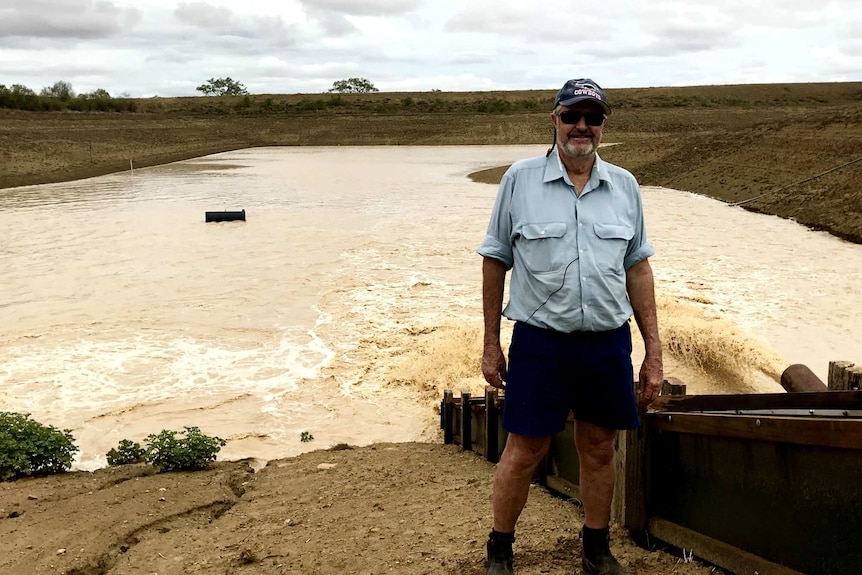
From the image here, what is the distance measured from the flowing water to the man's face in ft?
20.9

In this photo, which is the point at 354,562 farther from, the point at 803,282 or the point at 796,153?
the point at 796,153

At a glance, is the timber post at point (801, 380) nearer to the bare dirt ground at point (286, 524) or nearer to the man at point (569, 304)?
the bare dirt ground at point (286, 524)

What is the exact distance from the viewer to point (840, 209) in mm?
20828

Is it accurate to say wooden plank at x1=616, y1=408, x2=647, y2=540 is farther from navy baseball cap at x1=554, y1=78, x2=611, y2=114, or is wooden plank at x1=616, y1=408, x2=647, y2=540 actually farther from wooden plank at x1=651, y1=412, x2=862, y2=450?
navy baseball cap at x1=554, y1=78, x2=611, y2=114

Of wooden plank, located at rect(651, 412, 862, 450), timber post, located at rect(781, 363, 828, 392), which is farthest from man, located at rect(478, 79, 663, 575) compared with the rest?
timber post, located at rect(781, 363, 828, 392)

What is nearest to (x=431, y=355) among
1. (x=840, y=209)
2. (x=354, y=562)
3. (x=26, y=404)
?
(x=26, y=404)

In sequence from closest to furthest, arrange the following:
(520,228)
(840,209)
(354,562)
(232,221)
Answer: (520,228), (354,562), (840,209), (232,221)

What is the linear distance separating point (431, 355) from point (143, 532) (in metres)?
6.94

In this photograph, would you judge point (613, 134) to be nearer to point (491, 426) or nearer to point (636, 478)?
point (491, 426)

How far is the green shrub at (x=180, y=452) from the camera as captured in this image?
22.7 feet

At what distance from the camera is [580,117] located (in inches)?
130

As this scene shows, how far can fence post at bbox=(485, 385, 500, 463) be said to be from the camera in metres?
6.27

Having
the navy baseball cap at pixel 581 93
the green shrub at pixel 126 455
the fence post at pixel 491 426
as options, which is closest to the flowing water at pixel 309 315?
the green shrub at pixel 126 455

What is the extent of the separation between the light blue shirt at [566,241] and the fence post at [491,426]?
2.95 m
